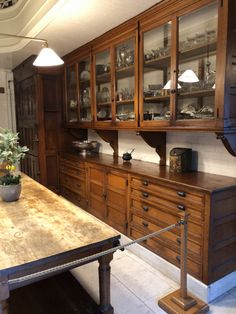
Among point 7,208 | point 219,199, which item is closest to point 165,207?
point 219,199

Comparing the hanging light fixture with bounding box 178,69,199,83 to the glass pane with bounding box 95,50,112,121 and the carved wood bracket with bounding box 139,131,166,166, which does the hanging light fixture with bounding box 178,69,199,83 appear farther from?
the glass pane with bounding box 95,50,112,121

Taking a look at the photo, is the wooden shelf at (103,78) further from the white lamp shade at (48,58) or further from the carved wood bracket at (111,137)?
the white lamp shade at (48,58)

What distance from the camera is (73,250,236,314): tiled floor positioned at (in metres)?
1.91

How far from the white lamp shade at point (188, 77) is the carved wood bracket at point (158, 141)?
701 millimetres

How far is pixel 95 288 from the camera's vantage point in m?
2.14

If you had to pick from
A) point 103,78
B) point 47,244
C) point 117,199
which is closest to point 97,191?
point 117,199

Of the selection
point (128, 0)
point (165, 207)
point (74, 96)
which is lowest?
point (165, 207)

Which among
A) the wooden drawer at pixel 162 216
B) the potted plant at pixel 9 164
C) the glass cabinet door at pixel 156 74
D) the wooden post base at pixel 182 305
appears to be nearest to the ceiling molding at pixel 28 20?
the glass cabinet door at pixel 156 74

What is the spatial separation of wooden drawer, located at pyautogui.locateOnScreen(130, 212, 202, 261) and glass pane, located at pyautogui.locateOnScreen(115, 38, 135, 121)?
40.8 inches

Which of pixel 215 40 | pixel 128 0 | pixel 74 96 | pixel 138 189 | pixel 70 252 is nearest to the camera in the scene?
pixel 70 252

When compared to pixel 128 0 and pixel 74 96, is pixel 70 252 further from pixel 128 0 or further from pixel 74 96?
pixel 74 96

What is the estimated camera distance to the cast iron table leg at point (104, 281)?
1526 millimetres

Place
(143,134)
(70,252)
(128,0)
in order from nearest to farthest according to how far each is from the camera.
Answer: (70,252), (128,0), (143,134)

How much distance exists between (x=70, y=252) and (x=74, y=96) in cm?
295
